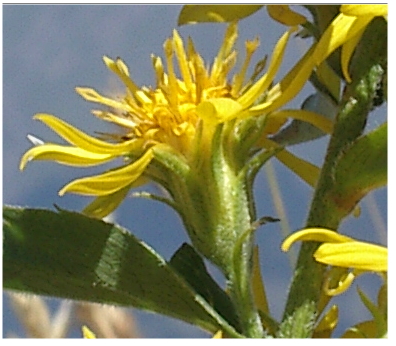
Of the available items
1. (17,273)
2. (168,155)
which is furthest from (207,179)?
(17,273)

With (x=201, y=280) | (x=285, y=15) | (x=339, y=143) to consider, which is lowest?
(x=201, y=280)

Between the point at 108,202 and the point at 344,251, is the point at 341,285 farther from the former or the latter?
the point at 108,202

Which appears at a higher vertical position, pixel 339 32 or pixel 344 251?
pixel 339 32

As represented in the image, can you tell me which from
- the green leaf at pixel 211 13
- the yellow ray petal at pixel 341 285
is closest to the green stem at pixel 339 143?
the yellow ray petal at pixel 341 285

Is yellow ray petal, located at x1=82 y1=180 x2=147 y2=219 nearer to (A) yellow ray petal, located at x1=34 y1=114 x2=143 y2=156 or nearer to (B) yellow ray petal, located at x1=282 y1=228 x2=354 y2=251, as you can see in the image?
(A) yellow ray petal, located at x1=34 y1=114 x2=143 y2=156

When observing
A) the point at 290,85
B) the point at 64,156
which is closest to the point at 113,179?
the point at 64,156

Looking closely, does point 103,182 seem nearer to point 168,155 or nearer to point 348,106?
point 168,155

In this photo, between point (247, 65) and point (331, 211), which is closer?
point (331, 211)
